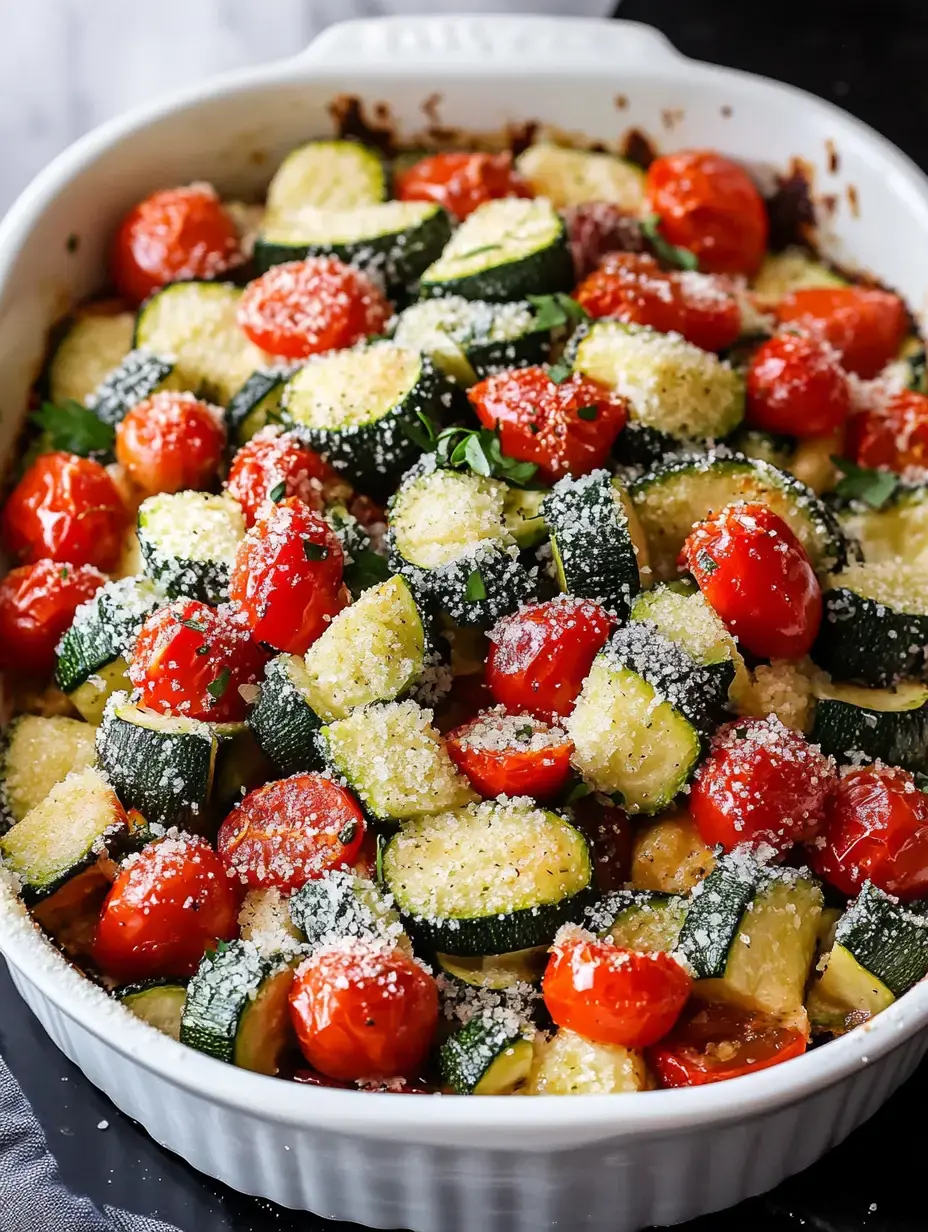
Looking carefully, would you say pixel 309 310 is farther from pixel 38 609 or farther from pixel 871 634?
pixel 871 634

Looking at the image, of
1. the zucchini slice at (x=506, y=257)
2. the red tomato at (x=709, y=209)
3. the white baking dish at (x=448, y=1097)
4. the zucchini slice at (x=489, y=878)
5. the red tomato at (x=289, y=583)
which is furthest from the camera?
the red tomato at (x=709, y=209)

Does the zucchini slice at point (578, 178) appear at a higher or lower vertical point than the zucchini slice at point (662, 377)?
higher

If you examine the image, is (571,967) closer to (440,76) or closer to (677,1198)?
(677,1198)

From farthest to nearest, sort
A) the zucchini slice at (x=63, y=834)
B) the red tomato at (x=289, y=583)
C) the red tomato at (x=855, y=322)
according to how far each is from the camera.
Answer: the red tomato at (x=855, y=322)
the red tomato at (x=289, y=583)
the zucchini slice at (x=63, y=834)

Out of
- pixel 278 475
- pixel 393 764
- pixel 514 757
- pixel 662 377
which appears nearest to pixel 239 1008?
pixel 393 764

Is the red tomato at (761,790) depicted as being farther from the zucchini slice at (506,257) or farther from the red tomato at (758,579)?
the zucchini slice at (506,257)

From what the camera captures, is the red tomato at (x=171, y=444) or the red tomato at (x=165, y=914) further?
the red tomato at (x=171, y=444)

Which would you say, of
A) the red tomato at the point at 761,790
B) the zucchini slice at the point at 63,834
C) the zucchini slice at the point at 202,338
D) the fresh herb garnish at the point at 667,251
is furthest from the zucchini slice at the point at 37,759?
the fresh herb garnish at the point at 667,251

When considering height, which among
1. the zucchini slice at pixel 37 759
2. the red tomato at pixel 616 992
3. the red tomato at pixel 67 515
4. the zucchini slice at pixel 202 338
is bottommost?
the red tomato at pixel 616 992
